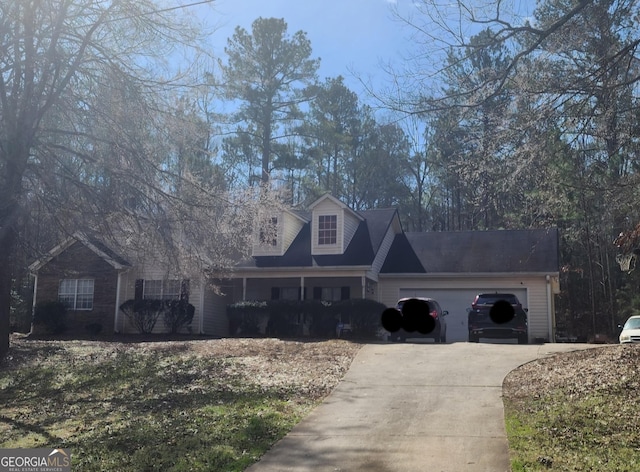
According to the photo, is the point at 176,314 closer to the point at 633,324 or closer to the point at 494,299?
the point at 494,299

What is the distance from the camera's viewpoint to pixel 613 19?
34.6ft

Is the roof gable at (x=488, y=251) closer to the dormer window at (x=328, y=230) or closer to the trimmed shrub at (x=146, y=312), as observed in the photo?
the dormer window at (x=328, y=230)

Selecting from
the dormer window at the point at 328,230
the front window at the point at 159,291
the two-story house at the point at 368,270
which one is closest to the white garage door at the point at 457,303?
the two-story house at the point at 368,270

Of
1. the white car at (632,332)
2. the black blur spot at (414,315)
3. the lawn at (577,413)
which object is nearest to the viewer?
the lawn at (577,413)

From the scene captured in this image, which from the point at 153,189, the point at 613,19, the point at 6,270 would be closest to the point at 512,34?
the point at 613,19

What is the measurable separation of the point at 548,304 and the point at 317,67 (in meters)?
19.3

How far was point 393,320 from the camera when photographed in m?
20.8

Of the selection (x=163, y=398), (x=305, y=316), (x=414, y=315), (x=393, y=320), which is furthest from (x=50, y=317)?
(x=163, y=398)

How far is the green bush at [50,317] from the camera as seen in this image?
76.2ft

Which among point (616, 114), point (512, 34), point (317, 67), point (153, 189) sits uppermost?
point (317, 67)

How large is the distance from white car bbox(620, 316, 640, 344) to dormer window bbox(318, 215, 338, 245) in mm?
10129

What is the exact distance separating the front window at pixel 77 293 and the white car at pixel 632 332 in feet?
58.2

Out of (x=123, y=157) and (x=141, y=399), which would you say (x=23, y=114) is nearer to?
(x=123, y=157)

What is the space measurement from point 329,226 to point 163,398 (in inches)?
555
